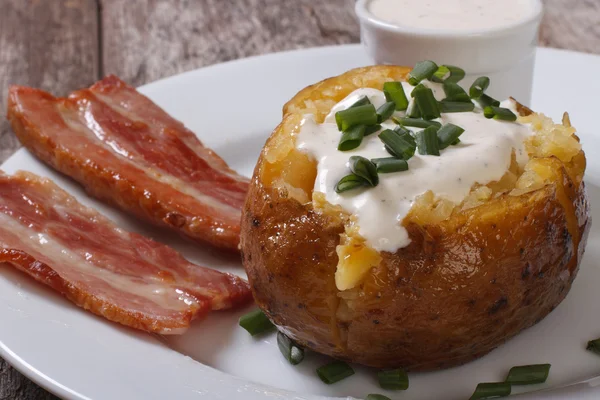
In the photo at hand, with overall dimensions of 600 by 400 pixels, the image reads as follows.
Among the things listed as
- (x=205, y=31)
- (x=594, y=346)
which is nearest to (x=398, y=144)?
(x=594, y=346)

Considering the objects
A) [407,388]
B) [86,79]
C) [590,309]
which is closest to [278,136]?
[407,388]

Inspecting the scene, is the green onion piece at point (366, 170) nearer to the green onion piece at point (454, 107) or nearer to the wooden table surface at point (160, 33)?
the green onion piece at point (454, 107)

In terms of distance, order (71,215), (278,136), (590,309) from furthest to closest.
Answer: (71,215) < (590,309) < (278,136)

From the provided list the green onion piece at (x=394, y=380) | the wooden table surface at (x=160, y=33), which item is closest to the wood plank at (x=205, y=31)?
the wooden table surface at (x=160, y=33)

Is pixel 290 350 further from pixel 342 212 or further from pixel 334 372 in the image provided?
pixel 342 212

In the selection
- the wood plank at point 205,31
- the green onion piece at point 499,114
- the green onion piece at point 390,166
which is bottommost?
the wood plank at point 205,31

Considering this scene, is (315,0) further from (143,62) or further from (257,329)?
(257,329)

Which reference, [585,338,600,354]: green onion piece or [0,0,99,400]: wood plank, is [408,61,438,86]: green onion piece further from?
[0,0,99,400]: wood plank
